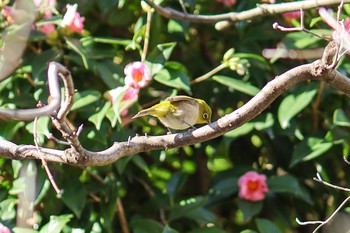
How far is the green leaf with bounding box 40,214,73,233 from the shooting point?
247 centimetres

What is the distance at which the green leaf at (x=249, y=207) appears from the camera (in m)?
2.73

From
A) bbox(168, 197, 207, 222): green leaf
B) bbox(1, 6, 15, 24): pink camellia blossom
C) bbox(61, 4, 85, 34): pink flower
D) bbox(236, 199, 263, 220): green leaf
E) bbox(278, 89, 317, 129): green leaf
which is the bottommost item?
bbox(236, 199, 263, 220): green leaf

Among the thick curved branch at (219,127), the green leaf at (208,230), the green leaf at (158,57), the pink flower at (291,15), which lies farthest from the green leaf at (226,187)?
the thick curved branch at (219,127)

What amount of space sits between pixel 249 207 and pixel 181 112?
2.60ft

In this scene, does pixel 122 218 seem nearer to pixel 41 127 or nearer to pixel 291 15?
pixel 41 127

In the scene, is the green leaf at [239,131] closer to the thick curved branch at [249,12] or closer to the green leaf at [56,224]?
the thick curved branch at [249,12]

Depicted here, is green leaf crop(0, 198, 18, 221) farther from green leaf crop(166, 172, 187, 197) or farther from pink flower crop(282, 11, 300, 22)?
pink flower crop(282, 11, 300, 22)

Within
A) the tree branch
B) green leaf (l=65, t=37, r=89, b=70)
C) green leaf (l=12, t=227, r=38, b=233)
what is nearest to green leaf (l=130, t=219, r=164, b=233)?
green leaf (l=12, t=227, r=38, b=233)

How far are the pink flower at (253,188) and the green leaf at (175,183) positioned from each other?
240mm

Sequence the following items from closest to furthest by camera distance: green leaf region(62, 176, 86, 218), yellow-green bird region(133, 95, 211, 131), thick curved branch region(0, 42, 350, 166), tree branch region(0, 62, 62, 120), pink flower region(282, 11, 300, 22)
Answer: tree branch region(0, 62, 62, 120), thick curved branch region(0, 42, 350, 166), yellow-green bird region(133, 95, 211, 131), green leaf region(62, 176, 86, 218), pink flower region(282, 11, 300, 22)

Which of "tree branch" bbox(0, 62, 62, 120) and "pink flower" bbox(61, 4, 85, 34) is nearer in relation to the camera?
"tree branch" bbox(0, 62, 62, 120)

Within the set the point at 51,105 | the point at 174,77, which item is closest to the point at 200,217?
the point at 174,77

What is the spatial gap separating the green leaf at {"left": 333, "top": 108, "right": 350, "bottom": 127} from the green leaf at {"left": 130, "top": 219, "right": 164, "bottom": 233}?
0.74m

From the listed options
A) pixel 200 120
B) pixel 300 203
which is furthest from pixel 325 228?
pixel 200 120
